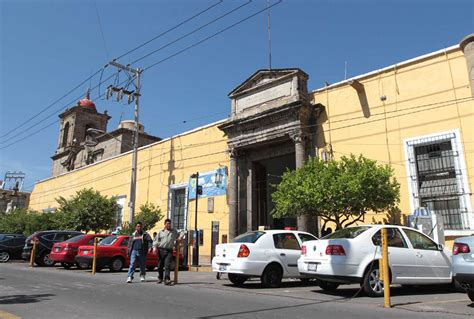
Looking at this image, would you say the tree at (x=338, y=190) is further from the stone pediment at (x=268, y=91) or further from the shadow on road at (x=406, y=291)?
the stone pediment at (x=268, y=91)

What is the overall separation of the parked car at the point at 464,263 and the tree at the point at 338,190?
19.9 feet

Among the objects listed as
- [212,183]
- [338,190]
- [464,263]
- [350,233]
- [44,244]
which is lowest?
[464,263]

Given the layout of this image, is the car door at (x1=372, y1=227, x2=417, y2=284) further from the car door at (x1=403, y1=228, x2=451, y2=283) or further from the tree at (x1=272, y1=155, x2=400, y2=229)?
the tree at (x1=272, y1=155, x2=400, y2=229)

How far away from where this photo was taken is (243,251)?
967 centimetres

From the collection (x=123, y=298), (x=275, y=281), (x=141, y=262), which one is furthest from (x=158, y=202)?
(x=123, y=298)

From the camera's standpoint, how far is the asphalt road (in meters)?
6.00

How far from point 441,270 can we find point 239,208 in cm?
1323

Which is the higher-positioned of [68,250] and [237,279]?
[68,250]

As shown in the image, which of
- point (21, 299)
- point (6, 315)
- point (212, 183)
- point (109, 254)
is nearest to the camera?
point (6, 315)

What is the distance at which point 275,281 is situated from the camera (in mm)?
10047

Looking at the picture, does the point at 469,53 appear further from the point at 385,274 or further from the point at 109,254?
the point at 109,254

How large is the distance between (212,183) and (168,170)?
4.90 m

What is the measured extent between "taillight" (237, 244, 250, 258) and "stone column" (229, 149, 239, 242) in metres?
10.9

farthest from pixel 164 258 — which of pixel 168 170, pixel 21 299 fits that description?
pixel 168 170
